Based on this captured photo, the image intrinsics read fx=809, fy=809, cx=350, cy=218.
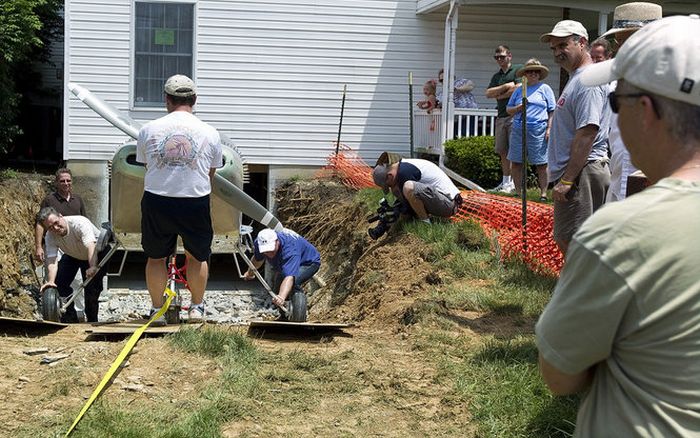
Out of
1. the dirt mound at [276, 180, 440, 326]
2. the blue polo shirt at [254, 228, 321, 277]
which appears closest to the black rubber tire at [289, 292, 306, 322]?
the blue polo shirt at [254, 228, 321, 277]

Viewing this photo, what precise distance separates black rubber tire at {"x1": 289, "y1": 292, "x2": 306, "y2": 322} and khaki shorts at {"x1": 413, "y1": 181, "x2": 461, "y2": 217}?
6.67ft

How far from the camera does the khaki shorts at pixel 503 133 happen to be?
11.5 meters

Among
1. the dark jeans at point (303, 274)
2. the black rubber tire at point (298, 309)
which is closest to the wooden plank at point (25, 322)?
the black rubber tire at point (298, 309)

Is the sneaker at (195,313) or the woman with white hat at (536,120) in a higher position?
the woman with white hat at (536,120)

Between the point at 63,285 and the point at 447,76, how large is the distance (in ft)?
28.2

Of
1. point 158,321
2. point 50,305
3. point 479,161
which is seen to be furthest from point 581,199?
point 479,161

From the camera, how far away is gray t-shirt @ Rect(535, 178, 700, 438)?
5.42ft

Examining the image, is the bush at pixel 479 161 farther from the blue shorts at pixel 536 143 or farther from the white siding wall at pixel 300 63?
the blue shorts at pixel 536 143

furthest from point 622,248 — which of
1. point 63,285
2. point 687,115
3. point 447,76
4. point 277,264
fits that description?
point 447,76

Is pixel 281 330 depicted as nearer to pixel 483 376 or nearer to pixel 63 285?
pixel 483 376

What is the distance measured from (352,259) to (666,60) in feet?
35.0

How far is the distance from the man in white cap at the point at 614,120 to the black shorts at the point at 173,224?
10.5 feet

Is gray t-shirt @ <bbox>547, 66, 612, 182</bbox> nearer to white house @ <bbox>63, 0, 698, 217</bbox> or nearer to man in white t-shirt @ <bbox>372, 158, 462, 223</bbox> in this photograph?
man in white t-shirt @ <bbox>372, 158, 462, 223</bbox>

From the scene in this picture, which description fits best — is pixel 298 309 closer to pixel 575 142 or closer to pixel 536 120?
pixel 575 142
